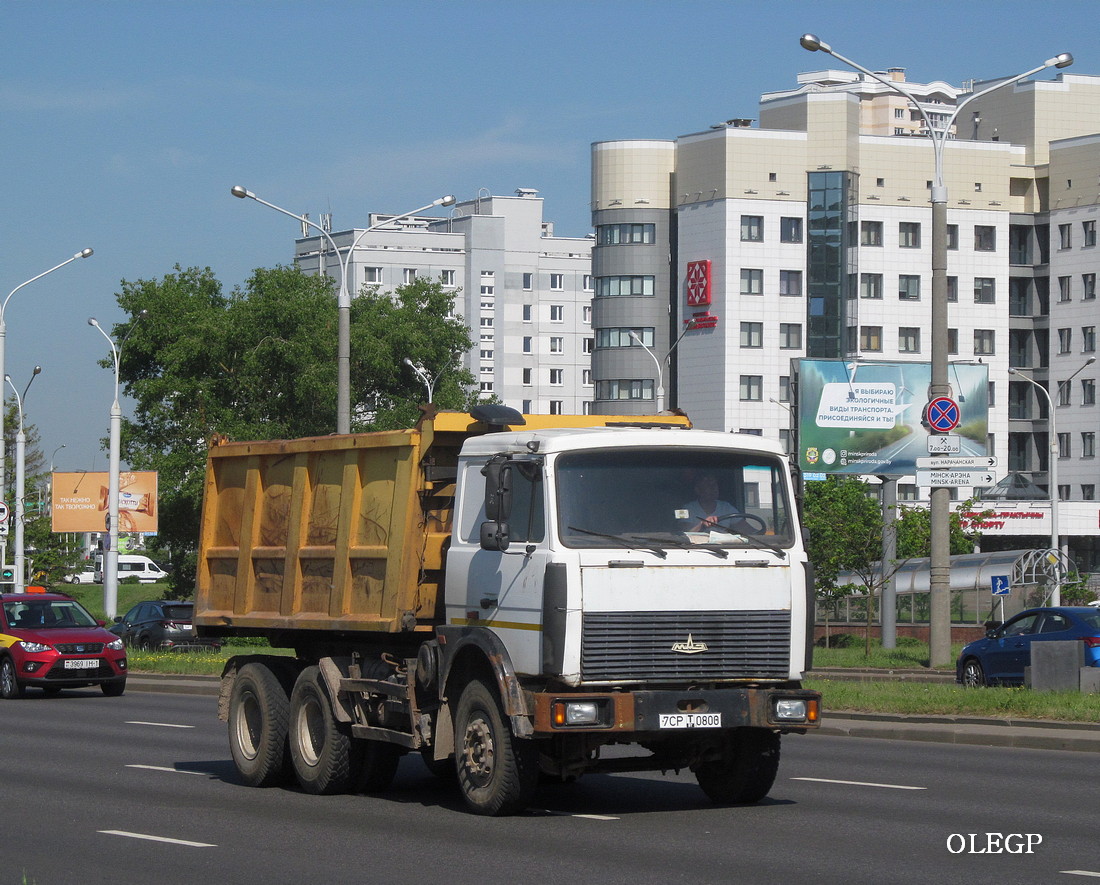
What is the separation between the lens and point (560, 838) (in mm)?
10812

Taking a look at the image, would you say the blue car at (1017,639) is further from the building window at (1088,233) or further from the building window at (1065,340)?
the building window at (1065,340)

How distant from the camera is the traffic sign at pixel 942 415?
25859 millimetres

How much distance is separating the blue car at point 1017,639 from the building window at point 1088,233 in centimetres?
7097

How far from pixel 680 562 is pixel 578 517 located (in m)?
0.72

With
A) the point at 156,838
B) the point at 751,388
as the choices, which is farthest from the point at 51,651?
the point at 751,388

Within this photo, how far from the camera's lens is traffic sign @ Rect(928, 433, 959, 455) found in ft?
84.9

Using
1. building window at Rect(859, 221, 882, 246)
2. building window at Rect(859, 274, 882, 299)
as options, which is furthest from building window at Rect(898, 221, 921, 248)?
building window at Rect(859, 274, 882, 299)

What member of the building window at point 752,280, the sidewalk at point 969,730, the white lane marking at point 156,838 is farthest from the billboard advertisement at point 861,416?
the building window at point 752,280

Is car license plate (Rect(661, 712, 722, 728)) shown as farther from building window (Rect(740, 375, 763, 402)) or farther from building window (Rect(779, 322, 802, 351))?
building window (Rect(779, 322, 802, 351))

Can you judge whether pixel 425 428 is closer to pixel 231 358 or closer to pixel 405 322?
pixel 231 358

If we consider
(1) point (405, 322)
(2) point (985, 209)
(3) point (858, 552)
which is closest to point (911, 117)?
(2) point (985, 209)

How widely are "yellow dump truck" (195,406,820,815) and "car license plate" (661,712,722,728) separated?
0.5 inches

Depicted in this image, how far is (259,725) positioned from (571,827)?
3834 millimetres

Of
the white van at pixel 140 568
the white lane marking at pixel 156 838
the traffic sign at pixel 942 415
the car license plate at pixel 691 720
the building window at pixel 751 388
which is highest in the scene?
the building window at pixel 751 388
